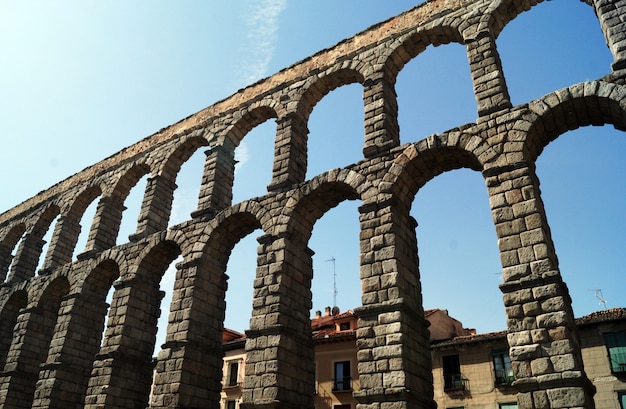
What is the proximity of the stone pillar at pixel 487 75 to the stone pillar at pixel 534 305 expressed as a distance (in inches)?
72.5

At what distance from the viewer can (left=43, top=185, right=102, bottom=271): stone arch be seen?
62.6ft

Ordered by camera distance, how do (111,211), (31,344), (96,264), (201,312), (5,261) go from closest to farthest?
(201,312), (96,264), (31,344), (111,211), (5,261)

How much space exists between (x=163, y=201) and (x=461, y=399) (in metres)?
13.6

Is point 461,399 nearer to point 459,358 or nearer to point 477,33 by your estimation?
point 459,358

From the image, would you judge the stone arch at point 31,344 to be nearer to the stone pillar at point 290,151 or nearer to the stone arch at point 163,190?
the stone arch at point 163,190

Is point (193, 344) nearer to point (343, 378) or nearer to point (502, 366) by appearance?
point (343, 378)

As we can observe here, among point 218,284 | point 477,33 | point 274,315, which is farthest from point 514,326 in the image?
point 218,284

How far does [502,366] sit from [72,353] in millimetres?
15044

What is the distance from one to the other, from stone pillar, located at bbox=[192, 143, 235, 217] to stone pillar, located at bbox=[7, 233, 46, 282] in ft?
35.2

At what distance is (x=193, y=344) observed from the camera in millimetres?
12305

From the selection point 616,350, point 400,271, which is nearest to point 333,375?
point 616,350

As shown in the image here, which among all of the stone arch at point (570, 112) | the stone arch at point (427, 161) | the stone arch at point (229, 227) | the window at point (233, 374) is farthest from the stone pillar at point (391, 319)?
the window at point (233, 374)

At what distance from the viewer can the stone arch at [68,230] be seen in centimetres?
1909

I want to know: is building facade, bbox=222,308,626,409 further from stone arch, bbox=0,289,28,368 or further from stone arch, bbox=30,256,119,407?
stone arch, bbox=0,289,28,368
